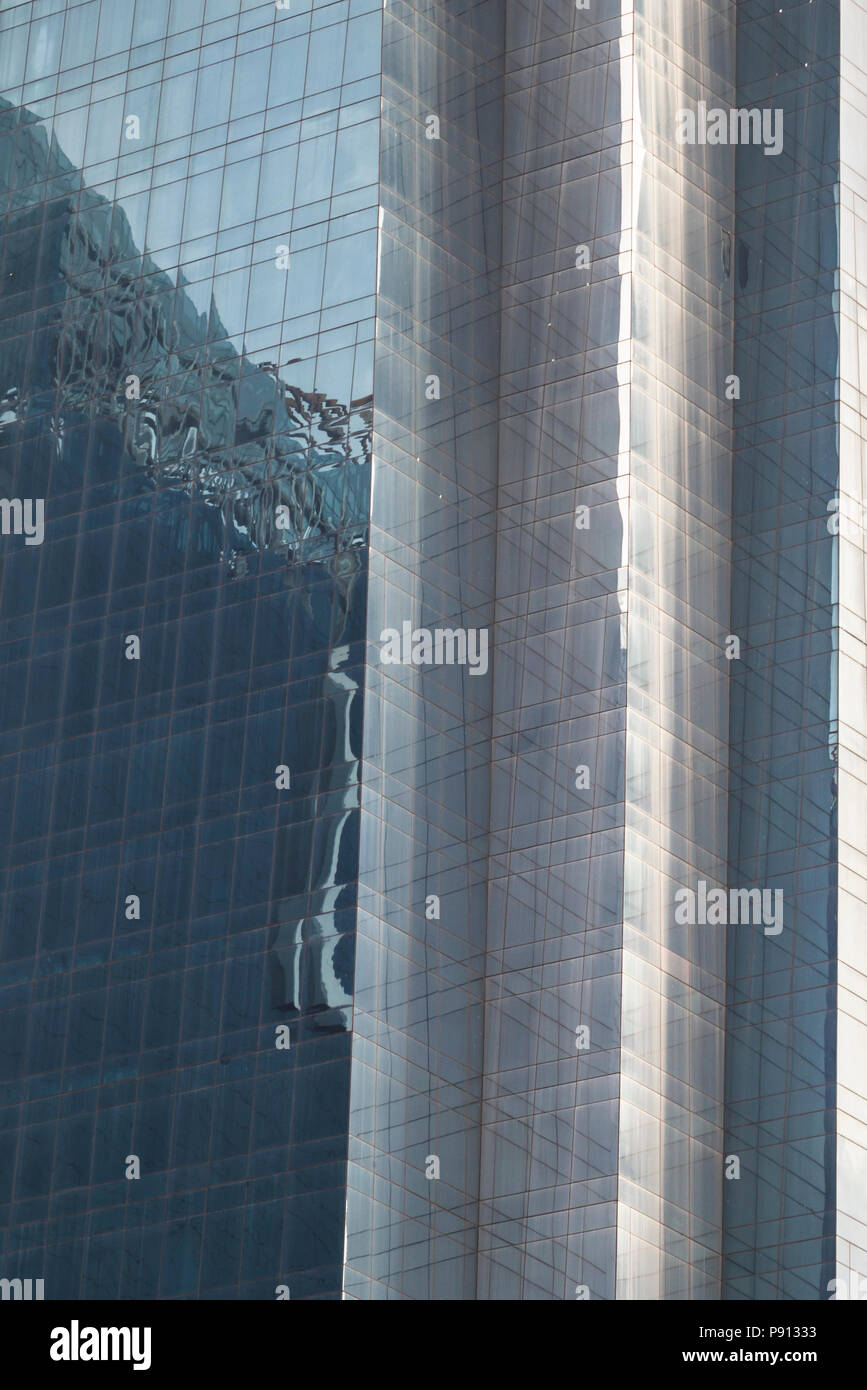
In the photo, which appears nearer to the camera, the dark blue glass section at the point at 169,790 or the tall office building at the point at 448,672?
the dark blue glass section at the point at 169,790

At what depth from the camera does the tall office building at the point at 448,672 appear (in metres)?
→ 62.2

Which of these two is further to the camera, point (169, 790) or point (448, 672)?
point (169, 790)

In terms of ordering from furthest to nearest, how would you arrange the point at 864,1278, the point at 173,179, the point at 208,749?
the point at 173,179
the point at 208,749
the point at 864,1278

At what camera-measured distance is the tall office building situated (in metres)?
62.2

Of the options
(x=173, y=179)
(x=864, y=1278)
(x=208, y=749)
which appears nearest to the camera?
(x=864, y=1278)

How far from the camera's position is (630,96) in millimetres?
67312

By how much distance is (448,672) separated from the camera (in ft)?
215

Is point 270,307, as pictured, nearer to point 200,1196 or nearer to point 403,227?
point 403,227

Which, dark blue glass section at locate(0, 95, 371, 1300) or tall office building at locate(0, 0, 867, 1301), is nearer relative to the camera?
dark blue glass section at locate(0, 95, 371, 1300)

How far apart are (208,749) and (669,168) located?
17756mm
